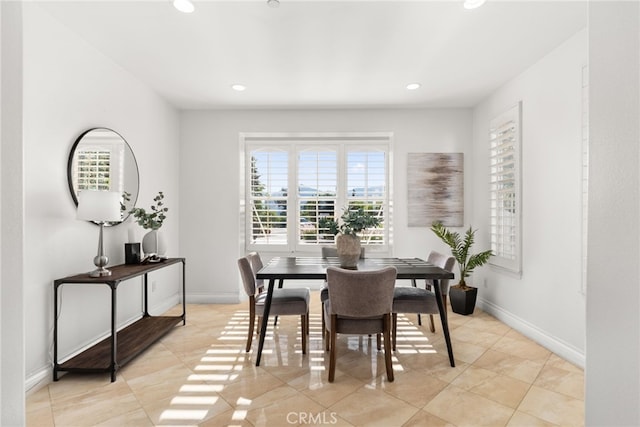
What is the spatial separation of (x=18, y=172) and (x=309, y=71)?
2.93 m

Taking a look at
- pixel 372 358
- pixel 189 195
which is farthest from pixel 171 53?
pixel 372 358

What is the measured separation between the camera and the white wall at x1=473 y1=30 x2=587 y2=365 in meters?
2.67

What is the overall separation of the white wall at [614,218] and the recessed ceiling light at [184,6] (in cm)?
227

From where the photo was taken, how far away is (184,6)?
2.26m

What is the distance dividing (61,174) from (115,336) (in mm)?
1291

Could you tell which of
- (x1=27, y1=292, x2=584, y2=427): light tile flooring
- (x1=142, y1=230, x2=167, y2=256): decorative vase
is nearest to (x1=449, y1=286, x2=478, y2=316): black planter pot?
(x1=27, y1=292, x2=584, y2=427): light tile flooring

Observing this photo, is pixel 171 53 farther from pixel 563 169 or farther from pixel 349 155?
pixel 563 169

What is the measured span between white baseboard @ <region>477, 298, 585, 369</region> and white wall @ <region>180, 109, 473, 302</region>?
1.06 metres

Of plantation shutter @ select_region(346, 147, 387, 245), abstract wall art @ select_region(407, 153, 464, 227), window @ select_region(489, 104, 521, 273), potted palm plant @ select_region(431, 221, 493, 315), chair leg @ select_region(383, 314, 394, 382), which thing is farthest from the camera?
plantation shutter @ select_region(346, 147, 387, 245)

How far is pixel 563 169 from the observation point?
2.81 metres

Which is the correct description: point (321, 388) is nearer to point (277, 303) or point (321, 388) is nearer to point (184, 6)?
point (277, 303)

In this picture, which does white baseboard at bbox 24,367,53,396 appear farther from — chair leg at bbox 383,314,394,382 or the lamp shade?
chair leg at bbox 383,314,394,382

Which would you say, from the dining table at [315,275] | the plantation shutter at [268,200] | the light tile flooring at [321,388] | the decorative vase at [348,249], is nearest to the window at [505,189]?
the light tile flooring at [321,388]

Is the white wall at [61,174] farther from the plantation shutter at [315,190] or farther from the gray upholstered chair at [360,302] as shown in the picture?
the plantation shutter at [315,190]
